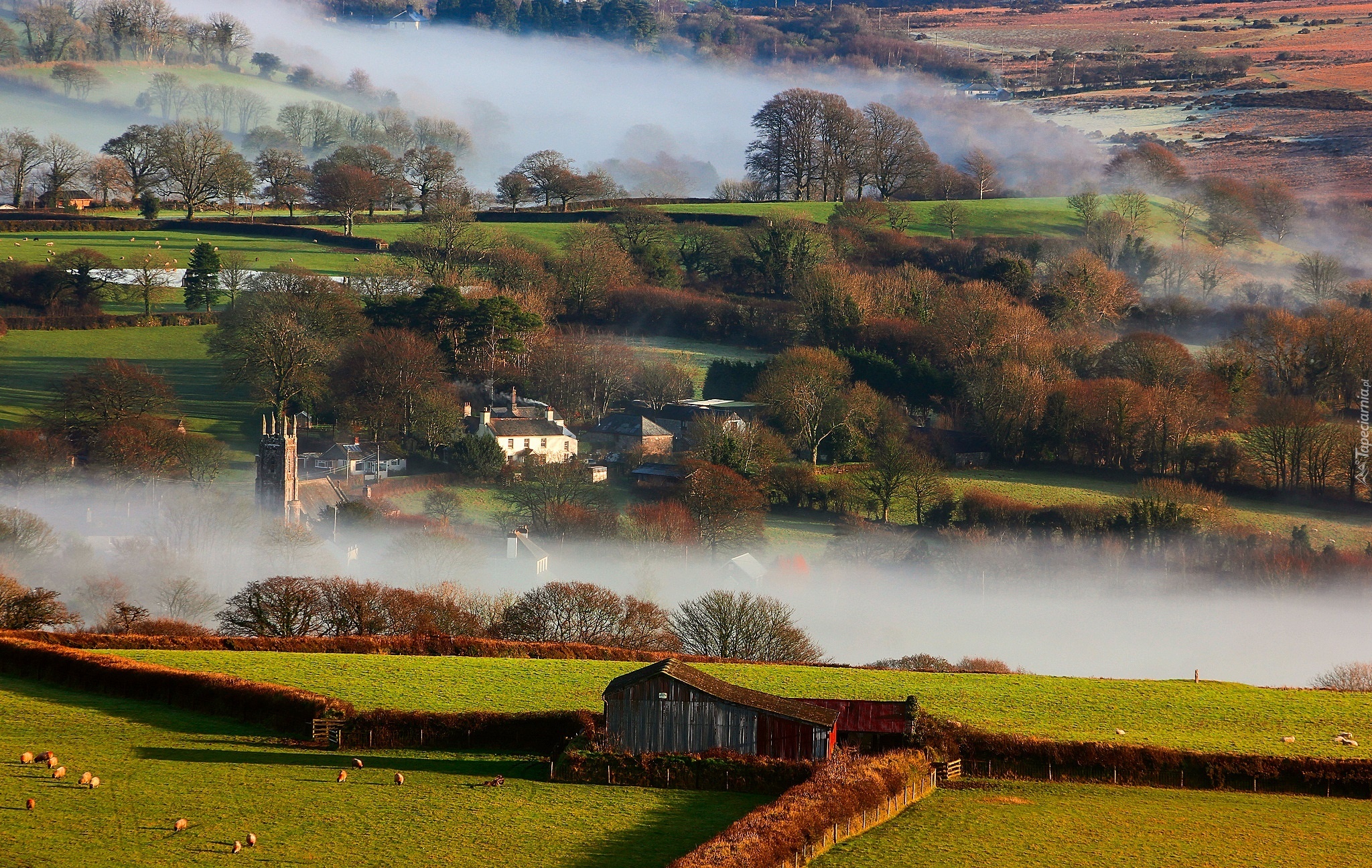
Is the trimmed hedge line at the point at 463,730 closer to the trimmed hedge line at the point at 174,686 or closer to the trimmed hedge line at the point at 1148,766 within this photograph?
the trimmed hedge line at the point at 174,686

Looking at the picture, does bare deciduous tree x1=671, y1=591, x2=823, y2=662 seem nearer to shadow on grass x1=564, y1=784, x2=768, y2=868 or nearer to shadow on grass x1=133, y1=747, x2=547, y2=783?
shadow on grass x1=133, y1=747, x2=547, y2=783

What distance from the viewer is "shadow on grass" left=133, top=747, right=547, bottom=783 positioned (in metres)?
23.8

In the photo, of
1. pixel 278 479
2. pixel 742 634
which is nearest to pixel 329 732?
pixel 742 634

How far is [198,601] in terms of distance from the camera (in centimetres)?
4966

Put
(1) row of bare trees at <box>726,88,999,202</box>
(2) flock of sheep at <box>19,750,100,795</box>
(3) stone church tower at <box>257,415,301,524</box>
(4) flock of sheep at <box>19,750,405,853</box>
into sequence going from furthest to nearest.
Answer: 1. (1) row of bare trees at <box>726,88,999,202</box>
2. (3) stone church tower at <box>257,415,301,524</box>
3. (2) flock of sheep at <box>19,750,100,795</box>
4. (4) flock of sheep at <box>19,750,405,853</box>

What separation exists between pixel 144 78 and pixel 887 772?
12714cm

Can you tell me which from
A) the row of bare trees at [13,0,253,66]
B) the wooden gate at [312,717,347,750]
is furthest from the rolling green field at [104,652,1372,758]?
the row of bare trees at [13,0,253,66]

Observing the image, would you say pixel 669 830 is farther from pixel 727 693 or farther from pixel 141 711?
pixel 141 711

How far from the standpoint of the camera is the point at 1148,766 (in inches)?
987

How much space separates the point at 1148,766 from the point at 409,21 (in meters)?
175

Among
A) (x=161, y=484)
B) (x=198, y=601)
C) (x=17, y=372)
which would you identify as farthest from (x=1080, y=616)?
(x=17, y=372)

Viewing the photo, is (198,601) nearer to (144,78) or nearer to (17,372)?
(17,372)

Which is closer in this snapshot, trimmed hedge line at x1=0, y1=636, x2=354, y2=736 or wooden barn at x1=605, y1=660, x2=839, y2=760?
wooden barn at x1=605, y1=660, x2=839, y2=760

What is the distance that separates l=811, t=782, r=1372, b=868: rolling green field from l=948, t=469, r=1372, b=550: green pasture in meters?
36.6
